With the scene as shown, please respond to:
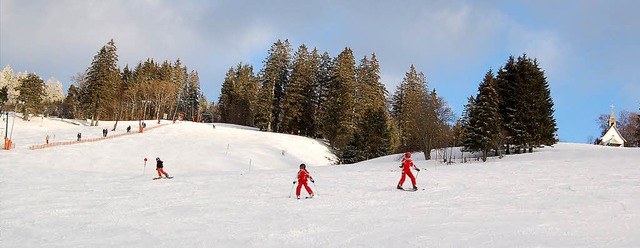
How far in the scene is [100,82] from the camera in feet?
227

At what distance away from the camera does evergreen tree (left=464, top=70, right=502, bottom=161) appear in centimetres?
3272

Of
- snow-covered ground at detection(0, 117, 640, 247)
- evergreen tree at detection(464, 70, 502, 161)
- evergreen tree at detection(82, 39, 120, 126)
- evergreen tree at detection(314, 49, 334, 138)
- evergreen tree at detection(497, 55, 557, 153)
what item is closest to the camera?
snow-covered ground at detection(0, 117, 640, 247)

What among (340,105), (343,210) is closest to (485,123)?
(343,210)

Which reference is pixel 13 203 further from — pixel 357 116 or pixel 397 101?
pixel 397 101

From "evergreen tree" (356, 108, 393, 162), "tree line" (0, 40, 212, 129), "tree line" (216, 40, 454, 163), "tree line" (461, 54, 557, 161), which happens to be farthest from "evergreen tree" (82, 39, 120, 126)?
"tree line" (461, 54, 557, 161)

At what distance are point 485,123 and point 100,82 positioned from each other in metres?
60.4

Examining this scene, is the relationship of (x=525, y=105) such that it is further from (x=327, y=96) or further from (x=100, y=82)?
→ (x=100, y=82)

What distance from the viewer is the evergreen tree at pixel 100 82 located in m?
69.0

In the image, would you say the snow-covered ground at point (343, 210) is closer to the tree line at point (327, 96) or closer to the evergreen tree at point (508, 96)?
the evergreen tree at point (508, 96)

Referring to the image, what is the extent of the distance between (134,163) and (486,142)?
92.6ft

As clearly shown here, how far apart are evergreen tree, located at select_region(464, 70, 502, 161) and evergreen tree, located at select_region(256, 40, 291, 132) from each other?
37.3m

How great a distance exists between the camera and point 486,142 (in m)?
32.5

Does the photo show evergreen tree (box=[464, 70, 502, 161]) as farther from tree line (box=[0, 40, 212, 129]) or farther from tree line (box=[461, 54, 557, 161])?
tree line (box=[0, 40, 212, 129])

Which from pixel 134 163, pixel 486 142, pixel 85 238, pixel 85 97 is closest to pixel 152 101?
pixel 85 97
